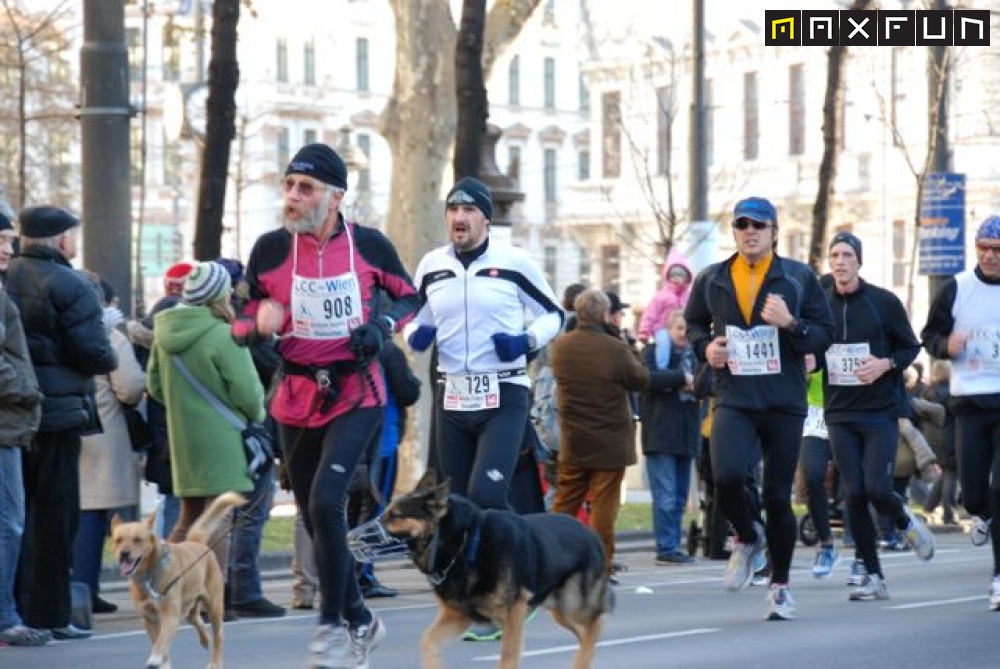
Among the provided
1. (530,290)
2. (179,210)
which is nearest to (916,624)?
(530,290)

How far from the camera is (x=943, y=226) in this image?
28219 millimetres

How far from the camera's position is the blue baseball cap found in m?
12.4

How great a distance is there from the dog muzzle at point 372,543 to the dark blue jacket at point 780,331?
375 centimetres

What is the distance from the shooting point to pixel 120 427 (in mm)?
13820

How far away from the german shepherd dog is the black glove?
78cm

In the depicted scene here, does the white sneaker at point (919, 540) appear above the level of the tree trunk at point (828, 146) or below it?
below

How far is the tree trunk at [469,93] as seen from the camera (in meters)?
21.3

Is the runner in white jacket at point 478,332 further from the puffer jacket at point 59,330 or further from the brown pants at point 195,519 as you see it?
the brown pants at point 195,519

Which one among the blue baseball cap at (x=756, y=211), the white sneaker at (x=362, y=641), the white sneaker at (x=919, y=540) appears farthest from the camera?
the white sneaker at (x=919, y=540)

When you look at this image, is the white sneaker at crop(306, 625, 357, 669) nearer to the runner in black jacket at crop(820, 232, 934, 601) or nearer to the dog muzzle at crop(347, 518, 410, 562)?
the dog muzzle at crop(347, 518, 410, 562)

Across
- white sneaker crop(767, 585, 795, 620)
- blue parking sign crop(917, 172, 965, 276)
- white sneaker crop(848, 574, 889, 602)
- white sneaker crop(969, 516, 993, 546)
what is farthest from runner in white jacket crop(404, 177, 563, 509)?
→ blue parking sign crop(917, 172, 965, 276)

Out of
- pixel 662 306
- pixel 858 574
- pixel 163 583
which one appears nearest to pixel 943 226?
pixel 662 306

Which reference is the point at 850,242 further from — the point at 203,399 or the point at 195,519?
the point at 195,519

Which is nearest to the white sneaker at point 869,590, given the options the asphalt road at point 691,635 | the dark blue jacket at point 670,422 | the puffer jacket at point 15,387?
the asphalt road at point 691,635
